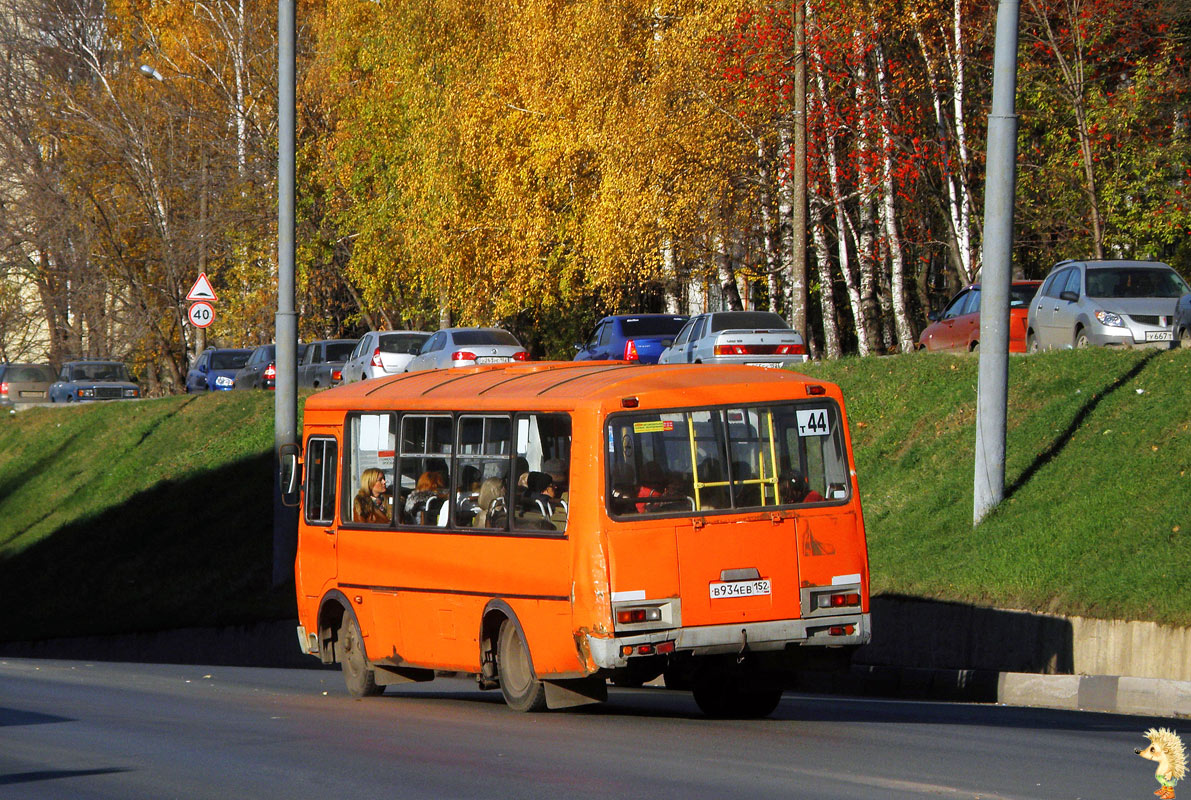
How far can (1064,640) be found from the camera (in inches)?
569

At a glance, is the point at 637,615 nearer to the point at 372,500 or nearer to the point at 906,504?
the point at 372,500

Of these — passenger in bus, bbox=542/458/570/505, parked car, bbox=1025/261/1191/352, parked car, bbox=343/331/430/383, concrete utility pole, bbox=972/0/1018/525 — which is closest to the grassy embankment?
concrete utility pole, bbox=972/0/1018/525

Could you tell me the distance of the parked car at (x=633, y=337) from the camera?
122 feet

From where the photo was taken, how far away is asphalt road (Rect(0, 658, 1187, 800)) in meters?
8.64

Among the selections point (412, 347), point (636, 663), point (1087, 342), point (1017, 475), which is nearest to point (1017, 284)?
point (1087, 342)

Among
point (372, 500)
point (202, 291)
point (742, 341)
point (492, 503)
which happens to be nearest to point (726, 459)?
point (492, 503)

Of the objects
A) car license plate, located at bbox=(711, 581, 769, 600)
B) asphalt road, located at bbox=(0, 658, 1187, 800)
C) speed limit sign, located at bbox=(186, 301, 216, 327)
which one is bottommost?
asphalt road, located at bbox=(0, 658, 1187, 800)

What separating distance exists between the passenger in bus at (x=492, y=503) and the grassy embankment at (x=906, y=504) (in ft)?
18.0

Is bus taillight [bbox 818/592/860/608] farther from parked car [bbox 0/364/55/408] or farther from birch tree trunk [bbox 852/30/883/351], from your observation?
parked car [bbox 0/364/55/408]

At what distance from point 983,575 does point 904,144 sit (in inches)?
966

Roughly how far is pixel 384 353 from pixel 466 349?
11.7 ft

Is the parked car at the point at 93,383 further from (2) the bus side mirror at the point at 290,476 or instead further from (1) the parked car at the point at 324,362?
(2) the bus side mirror at the point at 290,476

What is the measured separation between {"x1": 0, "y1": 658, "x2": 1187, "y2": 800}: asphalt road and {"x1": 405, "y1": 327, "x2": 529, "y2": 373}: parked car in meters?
22.5

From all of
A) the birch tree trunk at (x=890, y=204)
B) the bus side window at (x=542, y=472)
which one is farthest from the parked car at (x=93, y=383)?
the bus side window at (x=542, y=472)
